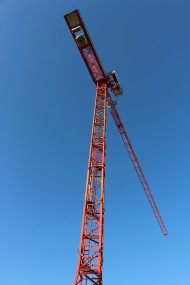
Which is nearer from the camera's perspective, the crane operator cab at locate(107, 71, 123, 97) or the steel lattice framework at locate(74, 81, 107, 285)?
the steel lattice framework at locate(74, 81, 107, 285)

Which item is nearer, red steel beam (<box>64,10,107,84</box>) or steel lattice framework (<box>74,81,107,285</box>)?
steel lattice framework (<box>74,81,107,285</box>)

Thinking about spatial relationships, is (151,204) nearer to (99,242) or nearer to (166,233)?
(166,233)

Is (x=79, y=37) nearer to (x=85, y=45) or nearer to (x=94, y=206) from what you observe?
(x=85, y=45)

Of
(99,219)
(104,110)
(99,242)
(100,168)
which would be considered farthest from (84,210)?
(104,110)

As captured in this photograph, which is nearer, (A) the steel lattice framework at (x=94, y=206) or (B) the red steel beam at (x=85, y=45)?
(A) the steel lattice framework at (x=94, y=206)

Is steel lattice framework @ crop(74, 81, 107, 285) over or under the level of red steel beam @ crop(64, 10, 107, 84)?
under

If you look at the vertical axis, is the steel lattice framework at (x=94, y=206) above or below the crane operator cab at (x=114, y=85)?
below

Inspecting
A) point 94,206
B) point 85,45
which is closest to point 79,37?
point 85,45

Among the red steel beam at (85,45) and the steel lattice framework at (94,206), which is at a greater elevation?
the red steel beam at (85,45)

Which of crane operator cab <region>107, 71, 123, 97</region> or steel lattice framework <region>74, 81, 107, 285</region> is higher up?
crane operator cab <region>107, 71, 123, 97</region>

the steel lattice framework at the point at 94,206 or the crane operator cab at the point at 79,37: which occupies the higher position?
the crane operator cab at the point at 79,37

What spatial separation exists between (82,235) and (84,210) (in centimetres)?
207

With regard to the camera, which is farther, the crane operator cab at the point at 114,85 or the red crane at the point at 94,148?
the crane operator cab at the point at 114,85

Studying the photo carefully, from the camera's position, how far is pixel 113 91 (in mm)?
39406
